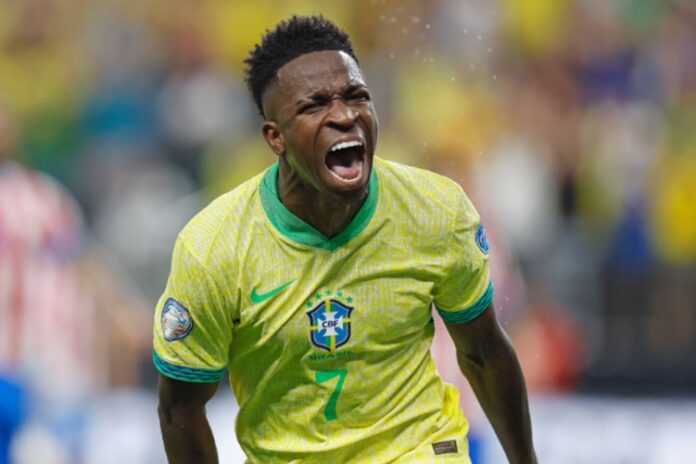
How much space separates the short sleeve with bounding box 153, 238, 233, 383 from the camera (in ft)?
14.3

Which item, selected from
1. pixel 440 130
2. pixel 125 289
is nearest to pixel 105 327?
pixel 125 289

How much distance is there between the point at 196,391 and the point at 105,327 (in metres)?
5.51

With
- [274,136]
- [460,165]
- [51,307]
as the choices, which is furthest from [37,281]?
[274,136]

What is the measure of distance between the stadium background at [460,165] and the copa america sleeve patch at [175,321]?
370 cm

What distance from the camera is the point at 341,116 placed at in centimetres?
425

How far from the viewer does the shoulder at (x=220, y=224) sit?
14.3 feet

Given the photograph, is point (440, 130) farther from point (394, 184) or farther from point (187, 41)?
point (394, 184)

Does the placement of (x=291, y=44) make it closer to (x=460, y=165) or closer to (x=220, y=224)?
(x=220, y=224)

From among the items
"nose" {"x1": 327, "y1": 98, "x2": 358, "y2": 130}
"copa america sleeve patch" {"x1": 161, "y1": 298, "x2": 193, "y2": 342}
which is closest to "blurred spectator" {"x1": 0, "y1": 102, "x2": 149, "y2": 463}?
"copa america sleeve patch" {"x1": 161, "y1": 298, "x2": 193, "y2": 342}

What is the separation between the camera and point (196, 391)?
448cm

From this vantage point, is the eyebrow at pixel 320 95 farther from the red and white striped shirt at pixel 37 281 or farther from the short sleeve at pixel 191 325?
the red and white striped shirt at pixel 37 281

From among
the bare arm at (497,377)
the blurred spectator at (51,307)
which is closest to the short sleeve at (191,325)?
the bare arm at (497,377)

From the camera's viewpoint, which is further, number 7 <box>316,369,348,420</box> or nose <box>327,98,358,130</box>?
number 7 <box>316,369,348,420</box>

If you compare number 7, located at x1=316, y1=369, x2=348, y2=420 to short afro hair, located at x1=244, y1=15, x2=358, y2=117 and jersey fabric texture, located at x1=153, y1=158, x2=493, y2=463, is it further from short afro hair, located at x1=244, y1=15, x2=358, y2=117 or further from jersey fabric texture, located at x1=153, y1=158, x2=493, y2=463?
short afro hair, located at x1=244, y1=15, x2=358, y2=117
